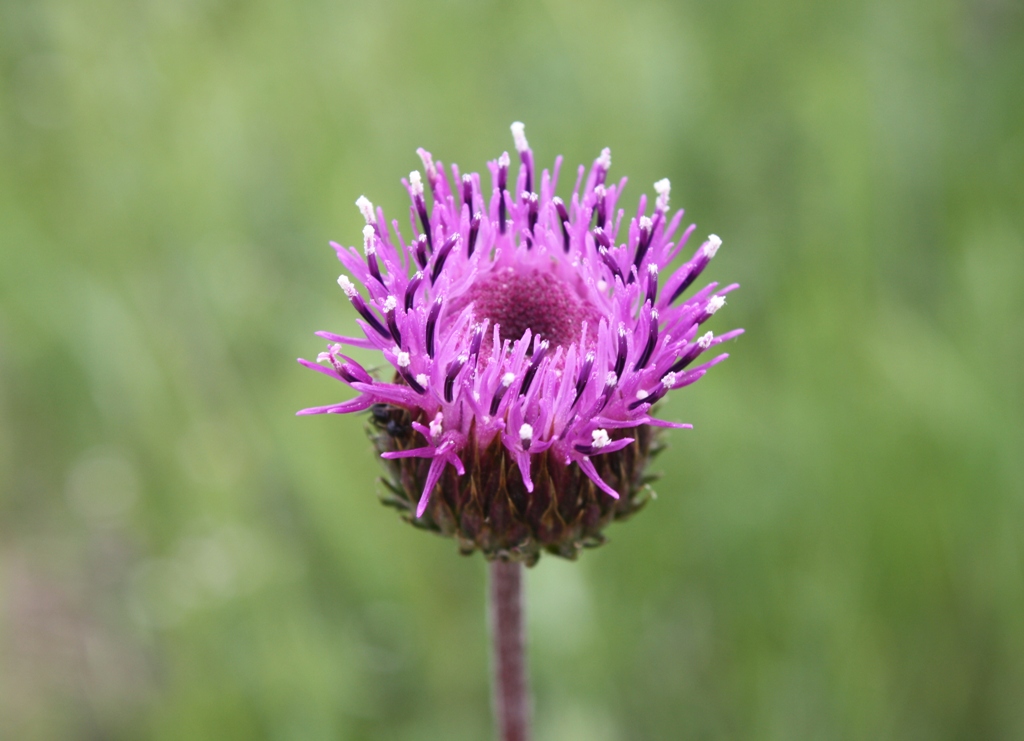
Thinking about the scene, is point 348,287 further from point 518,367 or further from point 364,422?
point 364,422

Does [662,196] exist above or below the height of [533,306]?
above

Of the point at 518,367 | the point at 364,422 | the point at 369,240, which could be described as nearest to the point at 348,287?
the point at 369,240

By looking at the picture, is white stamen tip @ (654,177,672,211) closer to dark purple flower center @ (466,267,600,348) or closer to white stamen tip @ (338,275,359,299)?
dark purple flower center @ (466,267,600,348)

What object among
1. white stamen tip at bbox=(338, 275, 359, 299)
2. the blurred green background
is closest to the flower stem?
the blurred green background

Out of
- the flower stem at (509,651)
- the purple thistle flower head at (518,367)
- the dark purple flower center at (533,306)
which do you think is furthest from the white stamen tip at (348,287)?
the flower stem at (509,651)

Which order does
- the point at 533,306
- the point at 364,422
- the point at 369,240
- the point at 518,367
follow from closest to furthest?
1. the point at 518,367
2. the point at 369,240
3. the point at 533,306
4. the point at 364,422
